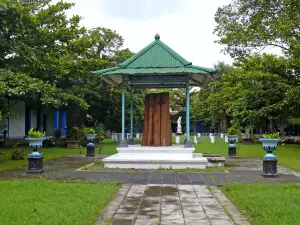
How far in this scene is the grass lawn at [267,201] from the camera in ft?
18.9

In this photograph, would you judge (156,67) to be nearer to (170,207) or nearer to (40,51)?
(40,51)

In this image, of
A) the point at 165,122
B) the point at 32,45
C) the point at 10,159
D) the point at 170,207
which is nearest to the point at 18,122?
the point at 10,159

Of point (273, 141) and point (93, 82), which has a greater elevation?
point (93, 82)

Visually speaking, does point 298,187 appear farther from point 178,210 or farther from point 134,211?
point 134,211

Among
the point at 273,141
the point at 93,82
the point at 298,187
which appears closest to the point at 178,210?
the point at 298,187

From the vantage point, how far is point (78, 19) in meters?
17.5

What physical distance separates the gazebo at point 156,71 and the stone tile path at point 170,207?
4871 millimetres

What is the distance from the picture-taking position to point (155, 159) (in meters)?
Answer: 12.7

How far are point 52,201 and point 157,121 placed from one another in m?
7.86

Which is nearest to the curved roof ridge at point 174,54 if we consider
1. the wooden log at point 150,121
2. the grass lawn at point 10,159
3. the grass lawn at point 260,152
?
the wooden log at point 150,121

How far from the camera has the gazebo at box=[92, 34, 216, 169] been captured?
518 inches

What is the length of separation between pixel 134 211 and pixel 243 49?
65.3 feet

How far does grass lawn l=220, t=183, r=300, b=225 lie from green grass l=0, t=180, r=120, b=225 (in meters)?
2.46

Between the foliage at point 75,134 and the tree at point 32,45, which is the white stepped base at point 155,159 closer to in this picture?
the tree at point 32,45
